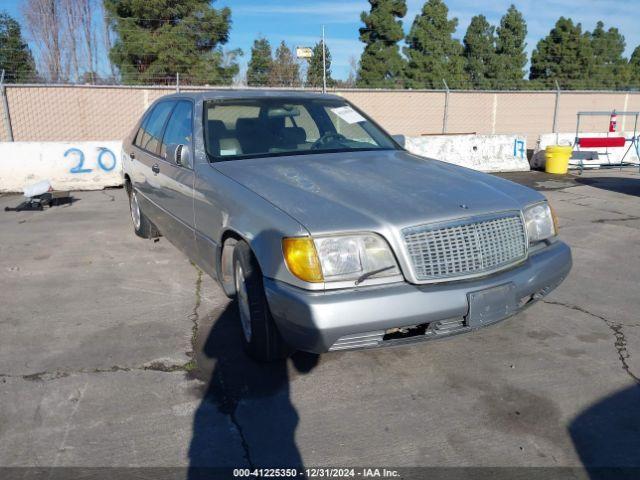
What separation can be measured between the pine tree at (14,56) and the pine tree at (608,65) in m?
29.6

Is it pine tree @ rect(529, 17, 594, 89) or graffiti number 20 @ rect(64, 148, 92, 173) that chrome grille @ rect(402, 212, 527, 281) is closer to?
graffiti number 20 @ rect(64, 148, 92, 173)

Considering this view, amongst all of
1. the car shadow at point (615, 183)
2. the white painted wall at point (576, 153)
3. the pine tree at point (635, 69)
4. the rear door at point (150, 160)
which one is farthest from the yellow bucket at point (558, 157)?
the pine tree at point (635, 69)

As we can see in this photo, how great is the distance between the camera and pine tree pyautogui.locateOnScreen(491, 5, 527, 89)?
102 ft

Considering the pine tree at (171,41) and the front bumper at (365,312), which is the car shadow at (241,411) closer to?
the front bumper at (365,312)

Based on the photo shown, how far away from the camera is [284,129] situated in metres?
4.26

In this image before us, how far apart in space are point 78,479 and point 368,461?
4.17 feet

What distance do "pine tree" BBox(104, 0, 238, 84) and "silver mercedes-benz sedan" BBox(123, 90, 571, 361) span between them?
1849cm

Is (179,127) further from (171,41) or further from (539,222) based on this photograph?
(171,41)

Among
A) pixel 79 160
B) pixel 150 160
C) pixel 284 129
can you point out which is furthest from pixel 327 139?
pixel 79 160

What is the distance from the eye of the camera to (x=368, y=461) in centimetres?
245

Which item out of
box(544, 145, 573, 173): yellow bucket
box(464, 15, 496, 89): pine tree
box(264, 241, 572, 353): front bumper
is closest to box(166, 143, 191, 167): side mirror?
box(264, 241, 572, 353): front bumper

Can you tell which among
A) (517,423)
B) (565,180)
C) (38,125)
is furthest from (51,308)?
(38,125)

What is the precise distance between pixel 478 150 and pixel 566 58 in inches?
950

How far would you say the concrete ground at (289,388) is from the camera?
2531mm
